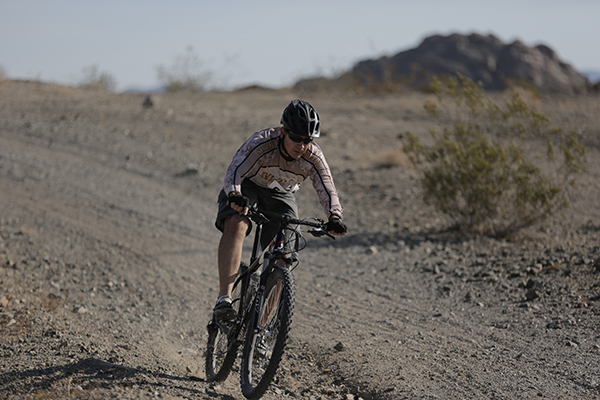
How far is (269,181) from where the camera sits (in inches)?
159

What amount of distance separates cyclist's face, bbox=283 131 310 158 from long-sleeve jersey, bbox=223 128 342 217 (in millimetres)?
101

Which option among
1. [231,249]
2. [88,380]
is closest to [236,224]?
[231,249]

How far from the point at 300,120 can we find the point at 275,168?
21.1 inches

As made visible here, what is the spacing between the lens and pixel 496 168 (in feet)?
27.2

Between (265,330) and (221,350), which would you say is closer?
(265,330)

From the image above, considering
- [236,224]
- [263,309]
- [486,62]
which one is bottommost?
[263,309]

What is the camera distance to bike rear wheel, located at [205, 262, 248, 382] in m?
3.85

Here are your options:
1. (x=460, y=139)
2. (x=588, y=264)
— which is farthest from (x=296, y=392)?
(x=460, y=139)

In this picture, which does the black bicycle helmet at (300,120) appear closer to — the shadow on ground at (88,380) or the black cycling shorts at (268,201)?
the black cycling shorts at (268,201)

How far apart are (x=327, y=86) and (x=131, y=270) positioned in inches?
808

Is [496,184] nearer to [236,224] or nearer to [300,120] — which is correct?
[300,120]

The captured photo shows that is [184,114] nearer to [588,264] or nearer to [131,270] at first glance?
[131,270]

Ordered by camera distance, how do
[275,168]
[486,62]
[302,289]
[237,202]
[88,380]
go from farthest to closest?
[486,62]
[302,289]
[275,168]
[88,380]
[237,202]

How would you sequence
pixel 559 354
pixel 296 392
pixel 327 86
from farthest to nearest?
pixel 327 86 < pixel 559 354 < pixel 296 392
